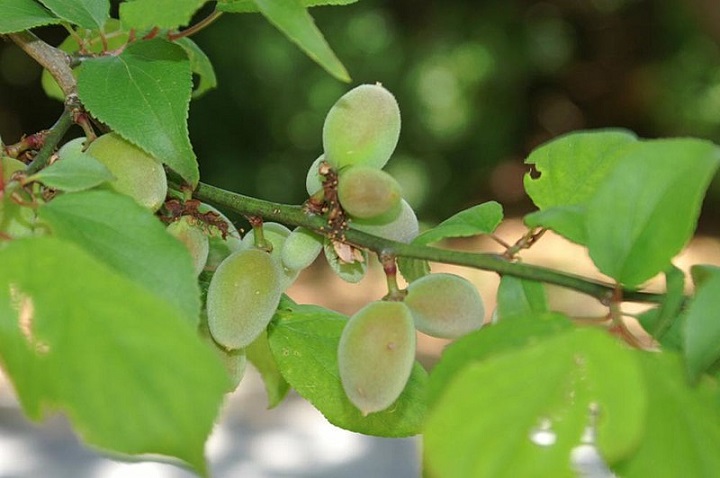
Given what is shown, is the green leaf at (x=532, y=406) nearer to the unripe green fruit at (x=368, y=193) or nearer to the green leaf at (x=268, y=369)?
the unripe green fruit at (x=368, y=193)

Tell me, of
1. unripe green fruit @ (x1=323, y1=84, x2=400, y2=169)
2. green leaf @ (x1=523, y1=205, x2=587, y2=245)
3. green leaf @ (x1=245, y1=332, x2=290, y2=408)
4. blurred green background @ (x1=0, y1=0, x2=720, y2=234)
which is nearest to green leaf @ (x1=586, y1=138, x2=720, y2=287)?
green leaf @ (x1=523, y1=205, x2=587, y2=245)

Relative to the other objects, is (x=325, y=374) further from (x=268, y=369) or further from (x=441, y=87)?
(x=441, y=87)

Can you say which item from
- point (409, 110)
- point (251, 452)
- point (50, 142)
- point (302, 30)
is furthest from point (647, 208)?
point (409, 110)

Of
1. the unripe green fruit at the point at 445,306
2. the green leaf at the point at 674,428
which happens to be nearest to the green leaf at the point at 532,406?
the green leaf at the point at 674,428

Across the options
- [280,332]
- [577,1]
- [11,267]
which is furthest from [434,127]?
[11,267]

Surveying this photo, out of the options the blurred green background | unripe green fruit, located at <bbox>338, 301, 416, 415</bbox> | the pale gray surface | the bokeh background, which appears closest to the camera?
unripe green fruit, located at <bbox>338, 301, 416, 415</bbox>

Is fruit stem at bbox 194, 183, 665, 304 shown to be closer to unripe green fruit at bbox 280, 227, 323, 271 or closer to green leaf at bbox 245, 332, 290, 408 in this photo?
unripe green fruit at bbox 280, 227, 323, 271
